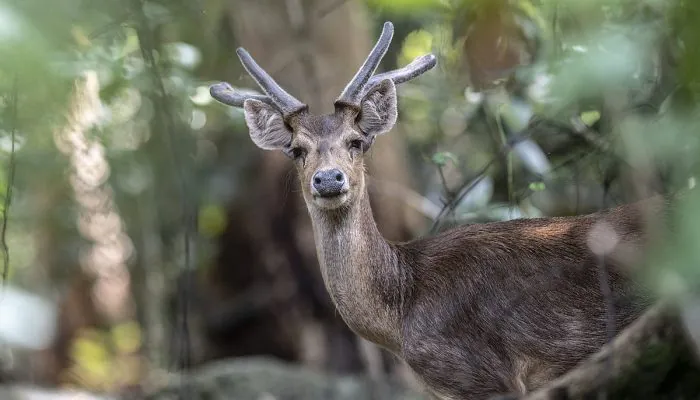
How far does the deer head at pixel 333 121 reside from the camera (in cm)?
651

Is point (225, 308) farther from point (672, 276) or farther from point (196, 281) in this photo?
point (672, 276)

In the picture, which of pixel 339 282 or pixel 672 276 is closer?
pixel 672 276

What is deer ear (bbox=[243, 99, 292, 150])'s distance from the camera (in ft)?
22.7

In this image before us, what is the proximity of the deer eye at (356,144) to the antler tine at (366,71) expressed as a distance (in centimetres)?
25

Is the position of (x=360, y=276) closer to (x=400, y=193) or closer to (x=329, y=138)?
(x=329, y=138)

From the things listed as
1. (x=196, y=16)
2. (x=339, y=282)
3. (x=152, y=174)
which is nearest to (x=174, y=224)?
(x=152, y=174)

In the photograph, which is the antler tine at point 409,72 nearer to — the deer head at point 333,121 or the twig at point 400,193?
the deer head at point 333,121

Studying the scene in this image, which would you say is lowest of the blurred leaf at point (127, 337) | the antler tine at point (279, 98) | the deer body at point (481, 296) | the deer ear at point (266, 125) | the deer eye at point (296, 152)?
the blurred leaf at point (127, 337)

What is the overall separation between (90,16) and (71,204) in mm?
10762

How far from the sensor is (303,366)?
40.2ft

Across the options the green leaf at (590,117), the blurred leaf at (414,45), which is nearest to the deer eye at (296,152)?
the green leaf at (590,117)

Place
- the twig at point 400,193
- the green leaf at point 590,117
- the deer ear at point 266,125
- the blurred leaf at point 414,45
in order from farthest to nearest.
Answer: the twig at point 400,193, the blurred leaf at point 414,45, the green leaf at point 590,117, the deer ear at point 266,125

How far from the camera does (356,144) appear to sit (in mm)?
6781

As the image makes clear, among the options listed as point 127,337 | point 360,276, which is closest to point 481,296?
point 360,276
